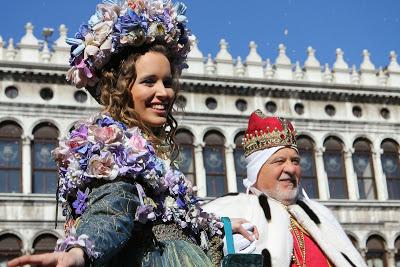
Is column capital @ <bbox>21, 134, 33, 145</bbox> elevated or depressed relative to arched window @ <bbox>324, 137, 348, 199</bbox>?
elevated

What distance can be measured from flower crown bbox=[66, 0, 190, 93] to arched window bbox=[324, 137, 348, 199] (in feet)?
53.0

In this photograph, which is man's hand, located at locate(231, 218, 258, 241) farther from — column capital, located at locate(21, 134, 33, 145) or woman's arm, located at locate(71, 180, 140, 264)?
column capital, located at locate(21, 134, 33, 145)

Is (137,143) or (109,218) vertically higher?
(137,143)

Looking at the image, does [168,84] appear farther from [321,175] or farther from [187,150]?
[321,175]

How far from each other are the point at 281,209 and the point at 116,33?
7.69 feet

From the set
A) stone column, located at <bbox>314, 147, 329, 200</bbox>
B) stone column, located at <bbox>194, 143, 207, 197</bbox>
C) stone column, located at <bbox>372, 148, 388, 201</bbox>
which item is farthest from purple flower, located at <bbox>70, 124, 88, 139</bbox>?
stone column, located at <bbox>372, 148, 388, 201</bbox>

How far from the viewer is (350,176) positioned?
61.3ft

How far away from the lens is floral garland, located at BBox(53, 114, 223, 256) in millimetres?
2309

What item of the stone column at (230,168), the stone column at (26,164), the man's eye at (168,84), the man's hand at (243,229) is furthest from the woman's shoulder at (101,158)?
the stone column at (230,168)

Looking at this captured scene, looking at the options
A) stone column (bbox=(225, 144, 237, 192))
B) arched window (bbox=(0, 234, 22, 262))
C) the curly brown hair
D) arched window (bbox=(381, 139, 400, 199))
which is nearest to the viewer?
the curly brown hair

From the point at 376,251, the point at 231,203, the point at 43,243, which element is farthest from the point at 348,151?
the point at 231,203

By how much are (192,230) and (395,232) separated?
55.4 feet

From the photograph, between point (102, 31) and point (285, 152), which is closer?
point (102, 31)

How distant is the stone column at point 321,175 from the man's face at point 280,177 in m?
13.6
